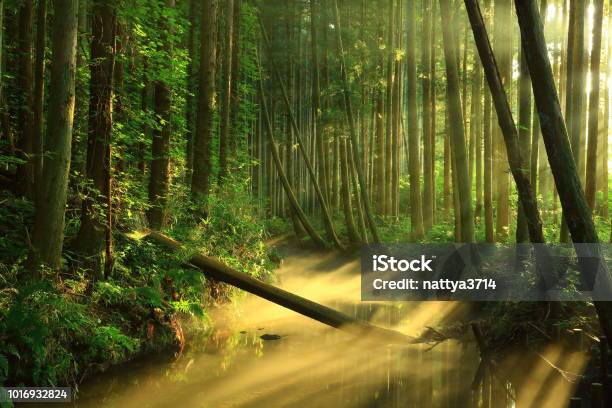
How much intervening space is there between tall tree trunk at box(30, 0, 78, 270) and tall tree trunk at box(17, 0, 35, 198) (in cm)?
193

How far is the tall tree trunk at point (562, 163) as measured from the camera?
4859 millimetres

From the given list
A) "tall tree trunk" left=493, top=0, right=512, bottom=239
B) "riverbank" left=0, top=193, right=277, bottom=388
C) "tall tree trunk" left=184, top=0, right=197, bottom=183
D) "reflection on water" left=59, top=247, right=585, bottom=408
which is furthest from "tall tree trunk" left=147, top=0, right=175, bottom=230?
"tall tree trunk" left=493, top=0, right=512, bottom=239

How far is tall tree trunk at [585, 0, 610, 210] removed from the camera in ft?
32.1

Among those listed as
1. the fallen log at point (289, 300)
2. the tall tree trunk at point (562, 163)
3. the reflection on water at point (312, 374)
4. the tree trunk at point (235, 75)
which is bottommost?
the reflection on water at point (312, 374)

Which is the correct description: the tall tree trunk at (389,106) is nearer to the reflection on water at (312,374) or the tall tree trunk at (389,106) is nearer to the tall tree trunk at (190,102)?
the tall tree trunk at (190,102)

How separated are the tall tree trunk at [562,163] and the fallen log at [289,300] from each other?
387 cm

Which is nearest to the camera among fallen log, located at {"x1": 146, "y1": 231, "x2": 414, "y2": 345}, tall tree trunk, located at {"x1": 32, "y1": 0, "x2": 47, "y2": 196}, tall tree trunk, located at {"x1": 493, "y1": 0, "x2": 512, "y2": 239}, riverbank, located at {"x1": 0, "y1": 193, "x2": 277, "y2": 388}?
riverbank, located at {"x1": 0, "y1": 193, "x2": 277, "y2": 388}

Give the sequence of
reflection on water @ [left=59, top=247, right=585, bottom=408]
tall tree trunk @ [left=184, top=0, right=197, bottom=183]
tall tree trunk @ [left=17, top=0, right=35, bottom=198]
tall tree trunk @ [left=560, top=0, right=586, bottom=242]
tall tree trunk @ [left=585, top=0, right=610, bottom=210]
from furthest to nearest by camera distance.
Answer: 1. tall tree trunk @ [left=184, top=0, right=197, bottom=183]
2. tall tree trunk @ [left=585, top=0, right=610, bottom=210]
3. tall tree trunk @ [left=560, top=0, right=586, bottom=242]
4. tall tree trunk @ [left=17, top=0, right=35, bottom=198]
5. reflection on water @ [left=59, top=247, right=585, bottom=408]

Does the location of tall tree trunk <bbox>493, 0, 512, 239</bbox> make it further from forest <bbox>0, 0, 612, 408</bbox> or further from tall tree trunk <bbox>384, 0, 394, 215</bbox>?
tall tree trunk <bbox>384, 0, 394, 215</bbox>

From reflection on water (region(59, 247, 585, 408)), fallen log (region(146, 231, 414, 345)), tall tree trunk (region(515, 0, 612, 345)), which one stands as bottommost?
reflection on water (region(59, 247, 585, 408))

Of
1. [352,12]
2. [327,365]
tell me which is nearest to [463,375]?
[327,365]

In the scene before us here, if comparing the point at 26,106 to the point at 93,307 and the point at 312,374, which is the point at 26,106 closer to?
the point at 93,307

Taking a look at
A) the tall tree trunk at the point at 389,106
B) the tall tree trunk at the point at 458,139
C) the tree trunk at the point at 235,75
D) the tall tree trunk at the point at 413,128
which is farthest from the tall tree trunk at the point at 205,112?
the tall tree trunk at the point at 389,106

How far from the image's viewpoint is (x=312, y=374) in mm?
7066
